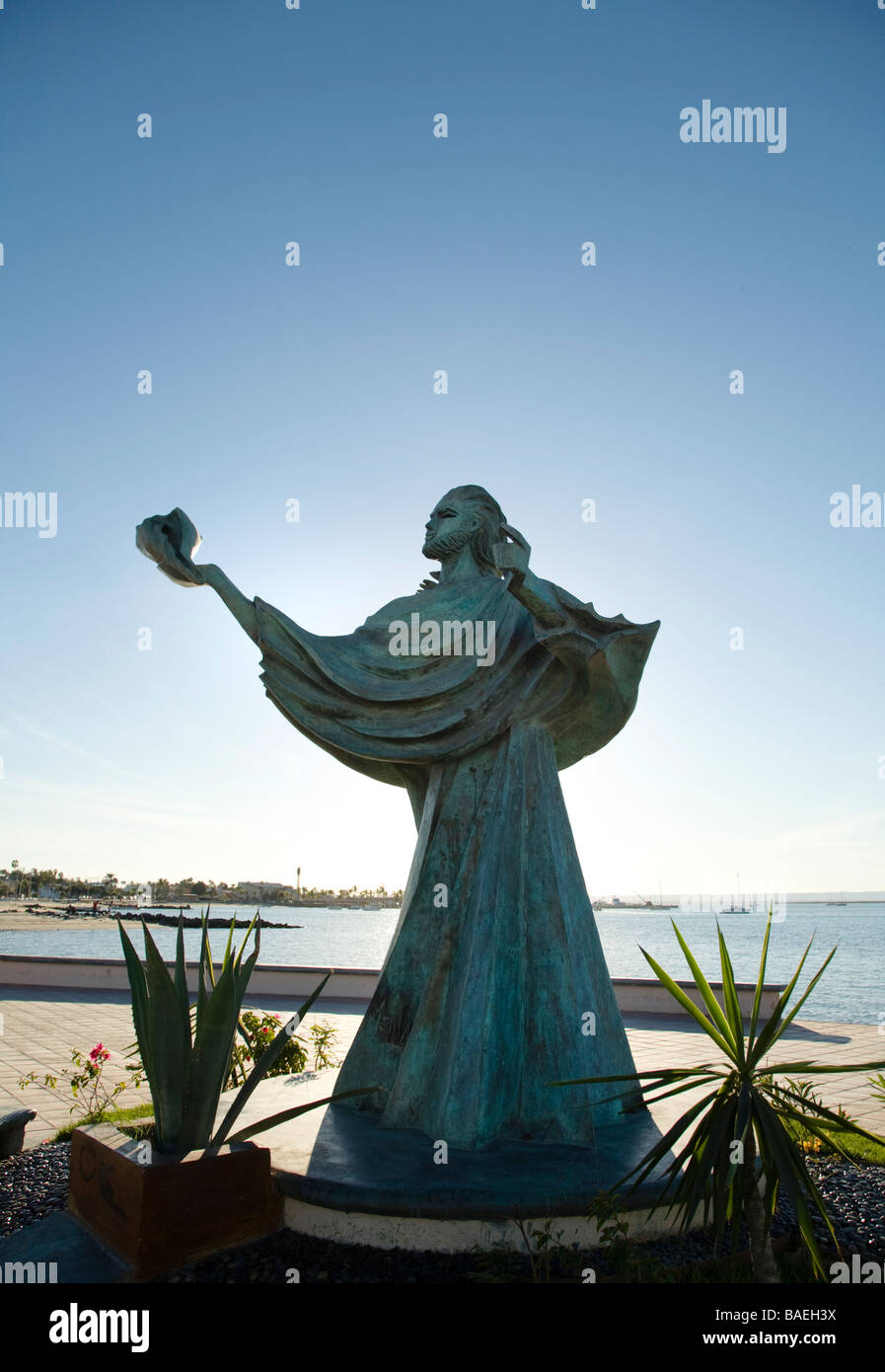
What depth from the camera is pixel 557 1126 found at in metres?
3.47

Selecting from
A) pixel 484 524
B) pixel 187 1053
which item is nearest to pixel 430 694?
pixel 484 524

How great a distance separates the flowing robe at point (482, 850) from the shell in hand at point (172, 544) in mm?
407

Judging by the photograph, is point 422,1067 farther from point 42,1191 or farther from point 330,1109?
point 42,1191

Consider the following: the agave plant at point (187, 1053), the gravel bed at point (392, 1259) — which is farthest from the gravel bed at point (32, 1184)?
the agave plant at point (187, 1053)

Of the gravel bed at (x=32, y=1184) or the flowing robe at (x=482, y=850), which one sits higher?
the flowing robe at (x=482, y=850)

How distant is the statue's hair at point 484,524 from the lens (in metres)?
4.72

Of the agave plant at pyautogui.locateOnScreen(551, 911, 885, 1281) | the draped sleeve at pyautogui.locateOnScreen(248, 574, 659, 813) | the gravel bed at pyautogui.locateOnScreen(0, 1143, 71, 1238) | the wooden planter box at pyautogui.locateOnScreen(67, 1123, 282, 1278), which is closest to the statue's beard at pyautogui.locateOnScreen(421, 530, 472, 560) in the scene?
the draped sleeve at pyautogui.locateOnScreen(248, 574, 659, 813)

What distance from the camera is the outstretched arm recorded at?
169 inches

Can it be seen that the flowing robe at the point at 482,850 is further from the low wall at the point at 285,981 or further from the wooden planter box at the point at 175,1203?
the low wall at the point at 285,981

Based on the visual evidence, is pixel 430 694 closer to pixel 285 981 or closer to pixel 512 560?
pixel 512 560

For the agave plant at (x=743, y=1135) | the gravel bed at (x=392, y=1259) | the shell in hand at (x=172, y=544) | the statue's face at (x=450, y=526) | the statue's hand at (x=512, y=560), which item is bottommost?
the gravel bed at (x=392, y=1259)

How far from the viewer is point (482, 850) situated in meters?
3.94
